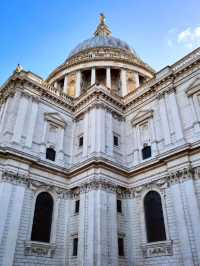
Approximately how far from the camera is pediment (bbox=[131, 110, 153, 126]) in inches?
879

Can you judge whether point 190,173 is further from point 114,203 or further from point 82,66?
point 82,66

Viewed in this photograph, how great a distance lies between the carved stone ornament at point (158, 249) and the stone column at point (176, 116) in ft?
25.2

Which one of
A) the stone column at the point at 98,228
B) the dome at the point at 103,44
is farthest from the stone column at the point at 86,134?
the dome at the point at 103,44

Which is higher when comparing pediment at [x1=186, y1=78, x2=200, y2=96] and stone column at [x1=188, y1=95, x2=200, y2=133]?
pediment at [x1=186, y1=78, x2=200, y2=96]

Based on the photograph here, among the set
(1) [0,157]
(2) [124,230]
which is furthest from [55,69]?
(2) [124,230]

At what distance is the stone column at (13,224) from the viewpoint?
14.8 m

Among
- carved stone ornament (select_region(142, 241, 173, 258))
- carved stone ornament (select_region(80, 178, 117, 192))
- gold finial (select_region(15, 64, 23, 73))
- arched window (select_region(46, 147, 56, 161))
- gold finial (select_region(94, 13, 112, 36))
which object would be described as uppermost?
gold finial (select_region(94, 13, 112, 36))

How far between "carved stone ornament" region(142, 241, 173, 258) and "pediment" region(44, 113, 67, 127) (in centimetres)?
1311

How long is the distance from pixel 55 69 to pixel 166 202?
30.0m

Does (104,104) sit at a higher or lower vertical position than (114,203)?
higher

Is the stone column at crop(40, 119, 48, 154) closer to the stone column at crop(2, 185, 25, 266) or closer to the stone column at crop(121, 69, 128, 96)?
the stone column at crop(2, 185, 25, 266)

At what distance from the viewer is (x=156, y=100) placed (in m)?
22.4

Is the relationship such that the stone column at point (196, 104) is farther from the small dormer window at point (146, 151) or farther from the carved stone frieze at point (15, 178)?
the carved stone frieze at point (15, 178)

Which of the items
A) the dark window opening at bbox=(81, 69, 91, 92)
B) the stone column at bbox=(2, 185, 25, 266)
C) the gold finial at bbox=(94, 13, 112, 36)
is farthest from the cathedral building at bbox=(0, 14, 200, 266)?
the gold finial at bbox=(94, 13, 112, 36)
